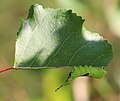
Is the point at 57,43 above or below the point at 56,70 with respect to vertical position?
below

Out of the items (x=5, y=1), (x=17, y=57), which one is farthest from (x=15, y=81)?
(x=17, y=57)

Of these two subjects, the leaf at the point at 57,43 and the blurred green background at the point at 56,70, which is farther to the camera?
the blurred green background at the point at 56,70

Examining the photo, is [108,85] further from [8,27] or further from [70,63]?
[70,63]

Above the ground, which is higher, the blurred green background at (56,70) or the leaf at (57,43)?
the blurred green background at (56,70)

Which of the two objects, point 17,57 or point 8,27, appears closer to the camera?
point 17,57

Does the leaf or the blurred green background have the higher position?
Answer: the blurred green background
